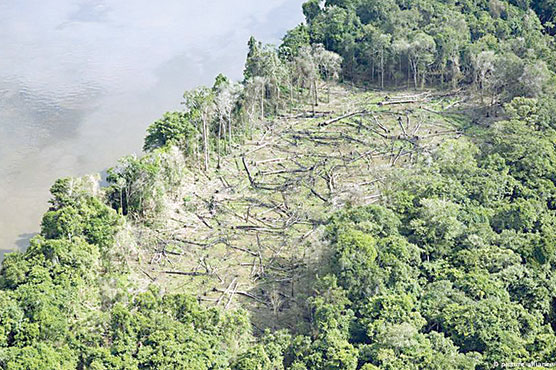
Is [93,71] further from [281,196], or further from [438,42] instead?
[438,42]

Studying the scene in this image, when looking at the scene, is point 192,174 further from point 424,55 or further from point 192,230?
point 424,55

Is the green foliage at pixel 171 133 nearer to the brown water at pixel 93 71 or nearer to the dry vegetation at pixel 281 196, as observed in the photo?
the dry vegetation at pixel 281 196

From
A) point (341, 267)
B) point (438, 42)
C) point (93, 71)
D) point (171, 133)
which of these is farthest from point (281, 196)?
point (93, 71)

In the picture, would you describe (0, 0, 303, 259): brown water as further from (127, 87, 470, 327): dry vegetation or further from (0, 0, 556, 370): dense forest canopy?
(127, 87, 470, 327): dry vegetation

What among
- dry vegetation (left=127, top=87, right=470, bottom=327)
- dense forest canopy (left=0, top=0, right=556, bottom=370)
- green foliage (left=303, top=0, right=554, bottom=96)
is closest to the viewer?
dense forest canopy (left=0, top=0, right=556, bottom=370)

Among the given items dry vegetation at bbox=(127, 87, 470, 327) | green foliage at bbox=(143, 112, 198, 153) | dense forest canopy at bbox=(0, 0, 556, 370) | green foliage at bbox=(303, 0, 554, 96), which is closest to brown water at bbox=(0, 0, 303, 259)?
green foliage at bbox=(143, 112, 198, 153)
